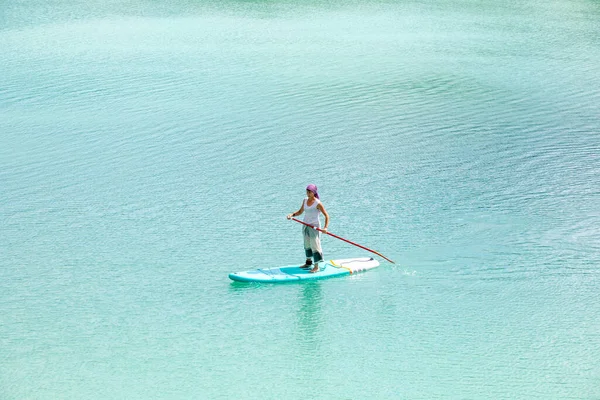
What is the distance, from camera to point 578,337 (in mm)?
13273

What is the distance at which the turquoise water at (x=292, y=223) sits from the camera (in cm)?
1228

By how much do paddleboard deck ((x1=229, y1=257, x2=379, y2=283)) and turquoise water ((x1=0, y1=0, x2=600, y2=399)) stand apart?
0.25 metres

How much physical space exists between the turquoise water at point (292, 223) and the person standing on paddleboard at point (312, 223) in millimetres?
545

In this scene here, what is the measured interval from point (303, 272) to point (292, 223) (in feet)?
9.23

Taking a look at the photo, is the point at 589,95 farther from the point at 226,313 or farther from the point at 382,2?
the point at 382,2

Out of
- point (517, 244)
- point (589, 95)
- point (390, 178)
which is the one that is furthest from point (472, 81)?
point (517, 244)

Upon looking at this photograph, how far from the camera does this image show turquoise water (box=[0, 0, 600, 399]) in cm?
1228

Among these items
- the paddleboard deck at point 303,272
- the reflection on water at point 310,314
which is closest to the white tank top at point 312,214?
the paddleboard deck at point 303,272

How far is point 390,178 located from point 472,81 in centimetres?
1219

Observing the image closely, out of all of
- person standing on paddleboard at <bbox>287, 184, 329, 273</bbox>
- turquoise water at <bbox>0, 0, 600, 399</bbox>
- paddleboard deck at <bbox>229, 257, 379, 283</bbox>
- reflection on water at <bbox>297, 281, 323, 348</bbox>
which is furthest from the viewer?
paddleboard deck at <bbox>229, 257, 379, 283</bbox>

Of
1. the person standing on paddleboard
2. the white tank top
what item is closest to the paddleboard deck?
the person standing on paddleboard

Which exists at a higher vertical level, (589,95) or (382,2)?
(382,2)

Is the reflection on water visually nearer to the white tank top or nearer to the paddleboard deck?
the paddleboard deck

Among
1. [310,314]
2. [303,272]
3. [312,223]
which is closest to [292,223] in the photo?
[303,272]
